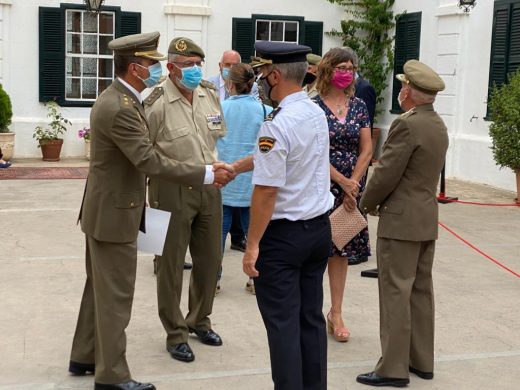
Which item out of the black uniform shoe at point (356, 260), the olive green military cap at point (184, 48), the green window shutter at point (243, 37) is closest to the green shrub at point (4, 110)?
the green window shutter at point (243, 37)

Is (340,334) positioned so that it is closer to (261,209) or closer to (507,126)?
(261,209)

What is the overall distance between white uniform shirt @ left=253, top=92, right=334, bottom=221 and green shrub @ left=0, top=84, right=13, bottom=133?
11378mm

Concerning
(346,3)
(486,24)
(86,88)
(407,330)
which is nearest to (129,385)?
(407,330)

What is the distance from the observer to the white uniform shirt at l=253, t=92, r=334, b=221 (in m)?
3.64

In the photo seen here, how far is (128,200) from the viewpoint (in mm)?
4270

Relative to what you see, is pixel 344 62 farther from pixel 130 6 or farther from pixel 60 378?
pixel 130 6

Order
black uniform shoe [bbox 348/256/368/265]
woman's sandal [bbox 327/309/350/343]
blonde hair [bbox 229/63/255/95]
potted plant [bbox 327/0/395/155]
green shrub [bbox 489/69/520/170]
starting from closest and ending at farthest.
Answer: woman's sandal [bbox 327/309/350/343] < blonde hair [bbox 229/63/255/95] < black uniform shoe [bbox 348/256/368/265] < green shrub [bbox 489/69/520/170] < potted plant [bbox 327/0/395/155]

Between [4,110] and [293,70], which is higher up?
[293,70]

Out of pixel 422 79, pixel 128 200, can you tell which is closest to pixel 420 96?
pixel 422 79

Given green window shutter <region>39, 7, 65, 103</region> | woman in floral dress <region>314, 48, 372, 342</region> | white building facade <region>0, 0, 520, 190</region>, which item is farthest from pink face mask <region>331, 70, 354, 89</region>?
green window shutter <region>39, 7, 65, 103</region>

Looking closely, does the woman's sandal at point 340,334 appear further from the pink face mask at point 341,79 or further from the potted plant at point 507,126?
the potted plant at point 507,126

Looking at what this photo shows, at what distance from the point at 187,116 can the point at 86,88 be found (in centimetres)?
1109

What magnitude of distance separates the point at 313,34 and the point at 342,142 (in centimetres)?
1127

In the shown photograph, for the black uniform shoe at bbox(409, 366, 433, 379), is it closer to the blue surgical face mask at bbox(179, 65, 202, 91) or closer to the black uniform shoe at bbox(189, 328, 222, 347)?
the black uniform shoe at bbox(189, 328, 222, 347)
